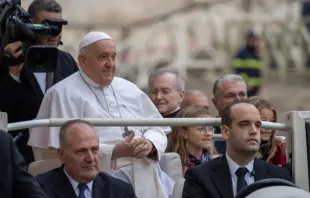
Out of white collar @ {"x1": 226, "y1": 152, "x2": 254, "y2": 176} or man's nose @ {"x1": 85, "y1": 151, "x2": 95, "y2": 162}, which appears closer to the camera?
man's nose @ {"x1": 85, "y1": 151, "x2": 95, "y2": 162}

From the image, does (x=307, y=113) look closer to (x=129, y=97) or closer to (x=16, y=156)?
(x=129, y=97)

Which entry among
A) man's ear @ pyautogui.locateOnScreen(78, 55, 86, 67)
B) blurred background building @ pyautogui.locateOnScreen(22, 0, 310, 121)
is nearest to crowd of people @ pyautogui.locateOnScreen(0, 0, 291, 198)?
man's ear @ pyautogui.locateOnScreen(78, 55, 86, 67)

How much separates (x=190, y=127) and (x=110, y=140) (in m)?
0.85

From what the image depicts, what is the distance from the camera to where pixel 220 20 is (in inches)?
1247

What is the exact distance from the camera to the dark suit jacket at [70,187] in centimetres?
1027

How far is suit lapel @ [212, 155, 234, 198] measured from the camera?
1066 centimetres

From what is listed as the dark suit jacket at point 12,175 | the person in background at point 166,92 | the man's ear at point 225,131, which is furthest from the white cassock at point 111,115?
the dark suit jacket at point 12,175

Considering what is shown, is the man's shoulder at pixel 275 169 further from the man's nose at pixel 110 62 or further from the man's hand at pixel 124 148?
the man's nose at pixel 110 62

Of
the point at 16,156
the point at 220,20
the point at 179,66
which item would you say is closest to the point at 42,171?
the point at 16,156

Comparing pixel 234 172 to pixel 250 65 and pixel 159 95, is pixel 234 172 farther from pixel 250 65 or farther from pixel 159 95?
pixel 250 65

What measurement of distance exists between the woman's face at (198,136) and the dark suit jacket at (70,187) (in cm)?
169

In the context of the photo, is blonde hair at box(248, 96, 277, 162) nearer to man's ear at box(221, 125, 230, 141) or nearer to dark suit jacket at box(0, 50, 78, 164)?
man's ear at box(221, 125, 230, 141)

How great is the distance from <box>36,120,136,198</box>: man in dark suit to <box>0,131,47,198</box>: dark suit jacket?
1.36 m

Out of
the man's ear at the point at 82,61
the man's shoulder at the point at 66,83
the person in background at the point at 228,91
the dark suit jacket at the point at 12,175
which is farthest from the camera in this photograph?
the person in background at the point at 228,91
